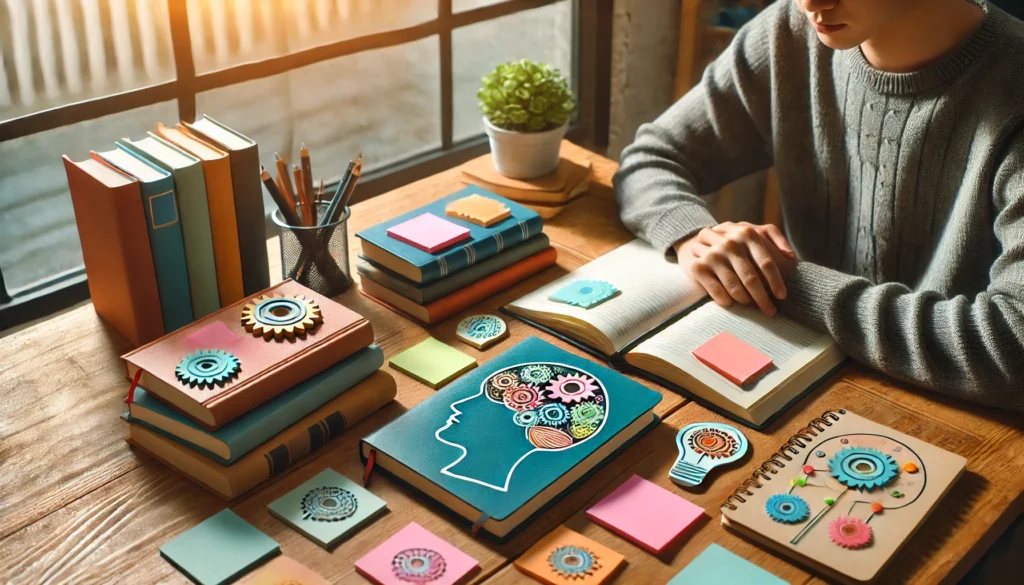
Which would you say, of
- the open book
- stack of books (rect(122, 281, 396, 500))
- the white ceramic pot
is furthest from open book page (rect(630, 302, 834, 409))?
the white ceramic pot

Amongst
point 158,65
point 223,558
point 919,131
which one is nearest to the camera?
point 223,558

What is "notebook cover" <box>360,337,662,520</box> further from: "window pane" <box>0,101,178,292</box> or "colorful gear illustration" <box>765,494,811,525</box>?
"window pane" <box>0,101,178,292</box>

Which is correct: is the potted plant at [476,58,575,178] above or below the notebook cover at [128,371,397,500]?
above

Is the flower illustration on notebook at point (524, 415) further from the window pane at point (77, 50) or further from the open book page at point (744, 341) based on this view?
the window pane at point (77, 50)

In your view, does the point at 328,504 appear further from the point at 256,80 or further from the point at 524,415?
the point at 256,80

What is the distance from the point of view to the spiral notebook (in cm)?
91

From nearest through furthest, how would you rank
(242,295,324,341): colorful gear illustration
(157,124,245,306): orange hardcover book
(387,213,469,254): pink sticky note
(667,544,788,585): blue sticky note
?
(667,544,788,585): blue sticky note, (242,295,324,341): colorful gear illustration, (157,124,245,306): orange hardcover book, (387,213,469,254): pink sticky note

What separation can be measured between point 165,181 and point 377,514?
477 millimetres

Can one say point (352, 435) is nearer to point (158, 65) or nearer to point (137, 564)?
Answer: point (137, 564)

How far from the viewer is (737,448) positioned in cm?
105

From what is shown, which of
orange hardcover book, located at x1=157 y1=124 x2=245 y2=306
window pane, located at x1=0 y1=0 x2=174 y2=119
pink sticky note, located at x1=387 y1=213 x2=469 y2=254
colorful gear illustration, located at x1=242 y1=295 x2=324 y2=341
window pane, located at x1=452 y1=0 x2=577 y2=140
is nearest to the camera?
colorful gear illustration, located at x1=242 y1=295 x2=324 y2=341

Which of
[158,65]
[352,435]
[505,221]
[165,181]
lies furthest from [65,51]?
[352,435]

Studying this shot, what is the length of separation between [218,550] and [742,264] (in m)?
0.74

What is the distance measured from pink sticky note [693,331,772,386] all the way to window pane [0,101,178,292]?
1.00 m
